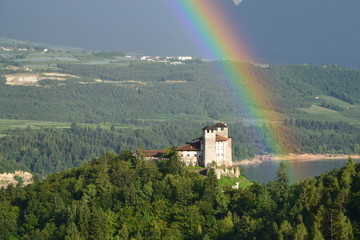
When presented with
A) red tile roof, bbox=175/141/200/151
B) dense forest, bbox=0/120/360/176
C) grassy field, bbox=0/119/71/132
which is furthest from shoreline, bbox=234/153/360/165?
red tile roof, bbox=175/141/200/151

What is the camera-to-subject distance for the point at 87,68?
180000 millimetres

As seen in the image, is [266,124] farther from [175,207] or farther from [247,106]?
[175,207]

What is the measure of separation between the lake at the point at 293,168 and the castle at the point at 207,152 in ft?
60.8

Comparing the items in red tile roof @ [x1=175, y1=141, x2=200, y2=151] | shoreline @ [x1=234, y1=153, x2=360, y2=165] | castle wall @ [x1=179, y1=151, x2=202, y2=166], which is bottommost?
castle wall @ [x1=179, y1=151, x2=202, y2=166]

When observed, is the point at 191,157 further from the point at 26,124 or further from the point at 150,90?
the point at 150,90

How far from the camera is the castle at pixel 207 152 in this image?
55.2m

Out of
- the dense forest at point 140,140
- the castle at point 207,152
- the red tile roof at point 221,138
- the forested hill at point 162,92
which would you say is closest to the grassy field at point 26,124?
the forested hill at point 162,92

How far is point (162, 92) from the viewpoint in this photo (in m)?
166

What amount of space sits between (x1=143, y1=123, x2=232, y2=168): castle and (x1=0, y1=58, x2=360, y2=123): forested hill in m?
82.8

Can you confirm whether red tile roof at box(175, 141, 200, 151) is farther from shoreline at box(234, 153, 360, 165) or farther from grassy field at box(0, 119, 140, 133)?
grassy field at box(0, 119, 140, 133)

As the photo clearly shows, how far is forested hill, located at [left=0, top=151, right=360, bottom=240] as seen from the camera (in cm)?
4350

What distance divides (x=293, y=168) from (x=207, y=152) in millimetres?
36926

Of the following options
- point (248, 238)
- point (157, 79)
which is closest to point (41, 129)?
point (157, 79)

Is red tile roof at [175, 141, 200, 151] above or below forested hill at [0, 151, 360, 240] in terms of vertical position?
above
